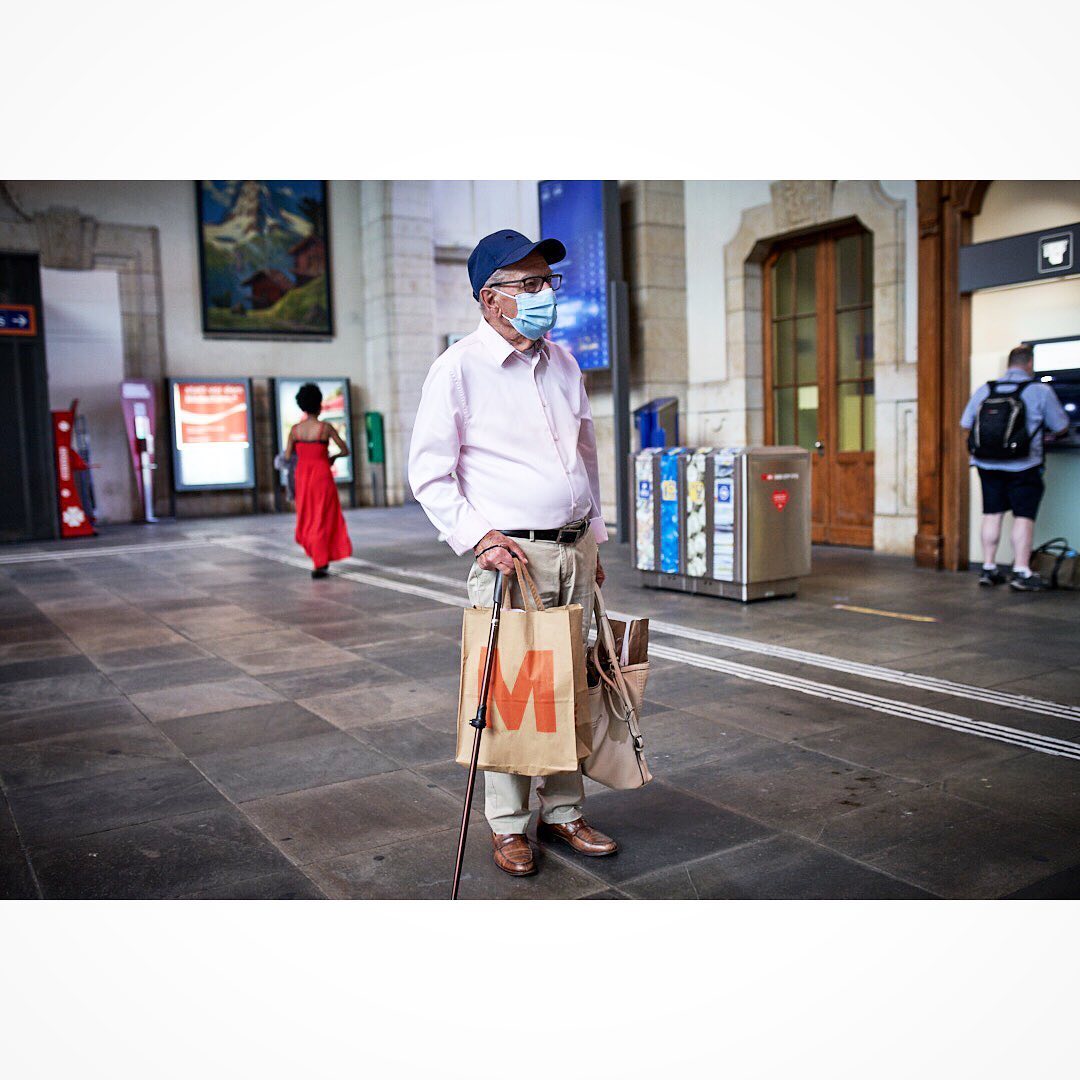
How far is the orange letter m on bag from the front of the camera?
307cm

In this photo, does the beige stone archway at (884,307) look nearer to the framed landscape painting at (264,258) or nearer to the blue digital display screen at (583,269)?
the blue digital display screen at (583,269)

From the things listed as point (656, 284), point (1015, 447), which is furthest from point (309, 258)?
point (1015, 447)

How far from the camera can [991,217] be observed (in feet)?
29.2

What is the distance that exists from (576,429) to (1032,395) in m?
5.74

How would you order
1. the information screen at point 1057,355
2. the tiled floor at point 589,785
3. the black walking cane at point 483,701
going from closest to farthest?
the black walking cane at point 483,701
the tiled floor at point 589,785
the information screen at point 1057,355

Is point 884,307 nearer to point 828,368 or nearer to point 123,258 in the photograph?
point 828,368

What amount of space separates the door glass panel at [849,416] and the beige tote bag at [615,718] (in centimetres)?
806

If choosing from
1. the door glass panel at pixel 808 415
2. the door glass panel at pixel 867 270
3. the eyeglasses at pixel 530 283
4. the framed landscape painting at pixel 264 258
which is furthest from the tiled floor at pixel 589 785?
the framed landscape painting at pixel 264 258

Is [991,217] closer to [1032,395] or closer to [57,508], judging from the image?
[1032,395]

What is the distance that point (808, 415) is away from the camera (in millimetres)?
11391

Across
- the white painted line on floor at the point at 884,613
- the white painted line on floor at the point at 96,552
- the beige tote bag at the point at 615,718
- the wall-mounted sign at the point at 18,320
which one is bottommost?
the white painted line on floor at the point at 884,613

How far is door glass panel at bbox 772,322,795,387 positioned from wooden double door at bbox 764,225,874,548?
1 centimetres

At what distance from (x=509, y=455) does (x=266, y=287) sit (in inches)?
658

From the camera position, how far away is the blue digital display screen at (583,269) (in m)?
12.6
